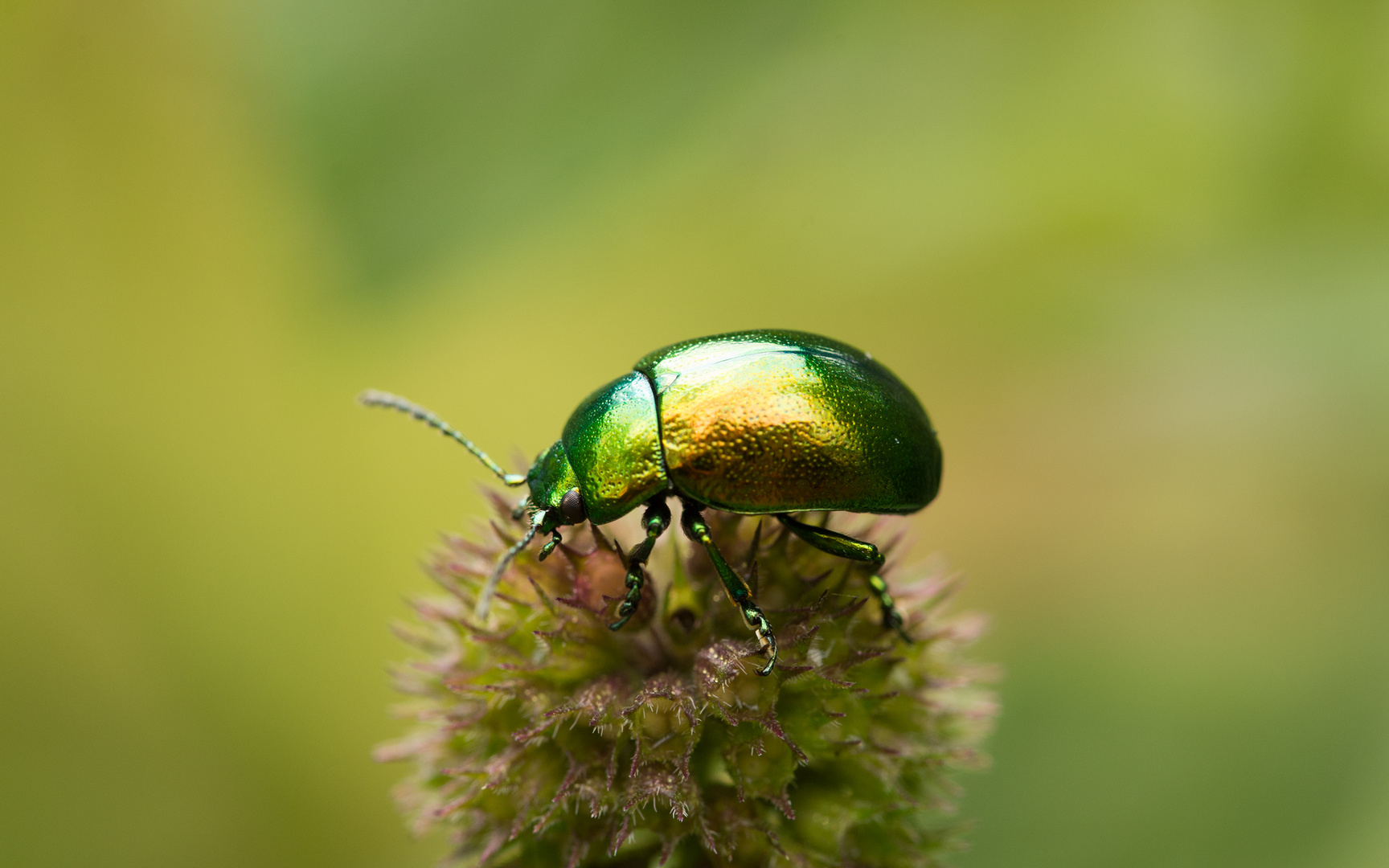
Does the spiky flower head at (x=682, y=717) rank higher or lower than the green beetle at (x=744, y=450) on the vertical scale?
lower

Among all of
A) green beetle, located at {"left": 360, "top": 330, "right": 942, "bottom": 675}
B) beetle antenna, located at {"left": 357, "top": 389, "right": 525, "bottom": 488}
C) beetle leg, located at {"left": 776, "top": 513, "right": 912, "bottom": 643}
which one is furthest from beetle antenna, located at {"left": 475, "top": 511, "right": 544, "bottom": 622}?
beetle leg, located at {"left": 776, "top": 513, "right": 912, "bottom": 643}

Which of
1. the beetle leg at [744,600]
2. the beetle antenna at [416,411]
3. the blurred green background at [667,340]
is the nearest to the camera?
the beetle leg at [744,600]

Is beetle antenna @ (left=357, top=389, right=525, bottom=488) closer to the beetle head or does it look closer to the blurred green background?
the beetle head

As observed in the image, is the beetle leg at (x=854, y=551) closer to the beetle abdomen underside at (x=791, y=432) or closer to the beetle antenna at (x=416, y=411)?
the beetle abdomen underside at (x=791, y=432)

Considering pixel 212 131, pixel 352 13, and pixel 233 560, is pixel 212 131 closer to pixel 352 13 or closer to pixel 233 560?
pixel 352 13

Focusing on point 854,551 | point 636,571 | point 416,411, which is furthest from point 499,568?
point 854,551

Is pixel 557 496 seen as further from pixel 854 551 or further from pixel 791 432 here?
pixel 854 551

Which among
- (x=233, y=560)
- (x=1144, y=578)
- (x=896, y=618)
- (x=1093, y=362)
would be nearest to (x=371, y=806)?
(x=233, y=560)

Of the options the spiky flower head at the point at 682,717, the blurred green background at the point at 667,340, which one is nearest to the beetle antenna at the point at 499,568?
the spiky flower head at the point at 682,717
